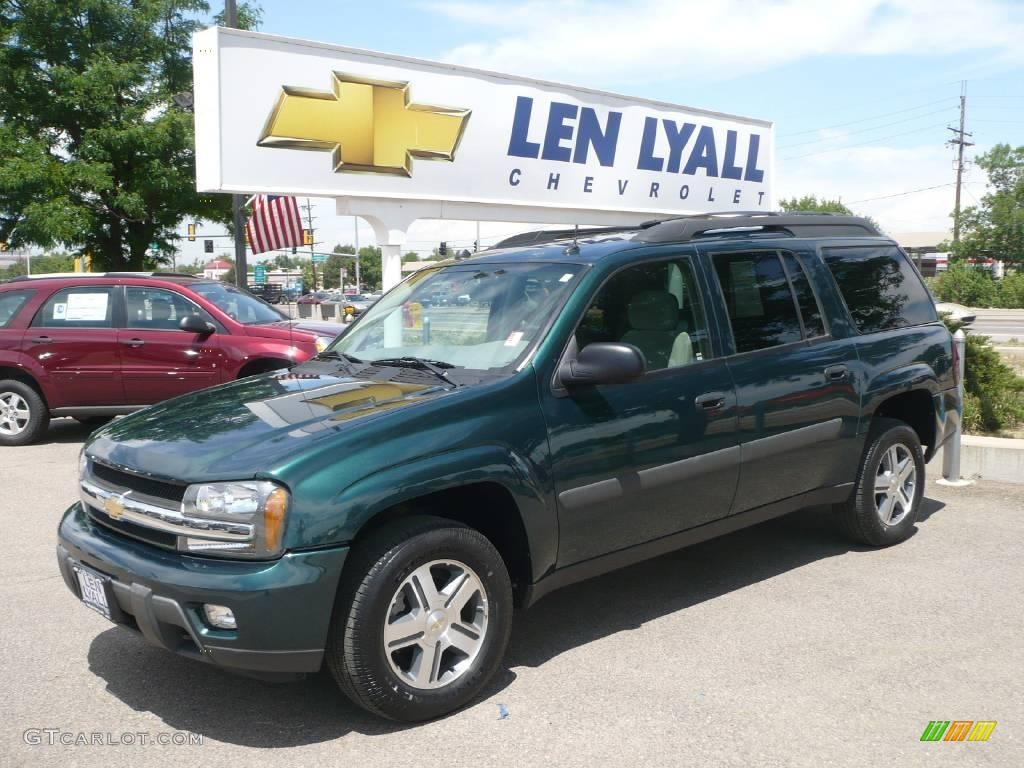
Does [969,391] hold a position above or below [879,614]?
above

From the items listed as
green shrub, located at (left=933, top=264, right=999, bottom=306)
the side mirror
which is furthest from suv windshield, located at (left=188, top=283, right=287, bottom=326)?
green shrub, located at (left=933, top=264, right=999, bottom=306)

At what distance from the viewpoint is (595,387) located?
164 inches

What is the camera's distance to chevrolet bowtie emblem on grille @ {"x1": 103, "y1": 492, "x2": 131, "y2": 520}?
3643 mm

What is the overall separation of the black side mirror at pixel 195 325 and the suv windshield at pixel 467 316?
5126 mm

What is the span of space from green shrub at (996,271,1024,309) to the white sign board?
122ft

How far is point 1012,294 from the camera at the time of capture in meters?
46.4

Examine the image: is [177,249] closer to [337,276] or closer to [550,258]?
[550,258]

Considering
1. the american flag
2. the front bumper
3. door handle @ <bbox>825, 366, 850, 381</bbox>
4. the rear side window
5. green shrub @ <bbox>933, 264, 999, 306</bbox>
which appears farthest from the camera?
green shrub @ <bbox>933, 264, 999, 306</bbox>

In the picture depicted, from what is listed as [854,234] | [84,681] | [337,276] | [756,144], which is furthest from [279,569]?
[337,276]

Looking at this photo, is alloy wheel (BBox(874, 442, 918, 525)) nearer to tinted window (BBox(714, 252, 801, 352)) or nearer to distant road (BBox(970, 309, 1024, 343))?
tinted window (BBox(714, 252, 801, 352))

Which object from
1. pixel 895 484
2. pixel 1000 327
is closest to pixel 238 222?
pixel 895 484

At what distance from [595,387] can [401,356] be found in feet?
3.27

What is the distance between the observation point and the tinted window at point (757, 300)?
4.88 metres

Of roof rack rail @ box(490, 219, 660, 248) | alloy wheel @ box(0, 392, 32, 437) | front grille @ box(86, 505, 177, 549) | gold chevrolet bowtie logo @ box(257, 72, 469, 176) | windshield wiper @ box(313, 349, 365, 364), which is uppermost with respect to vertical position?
gold chevrolet bowtie logo @ box(257, 72, 469, 176)
